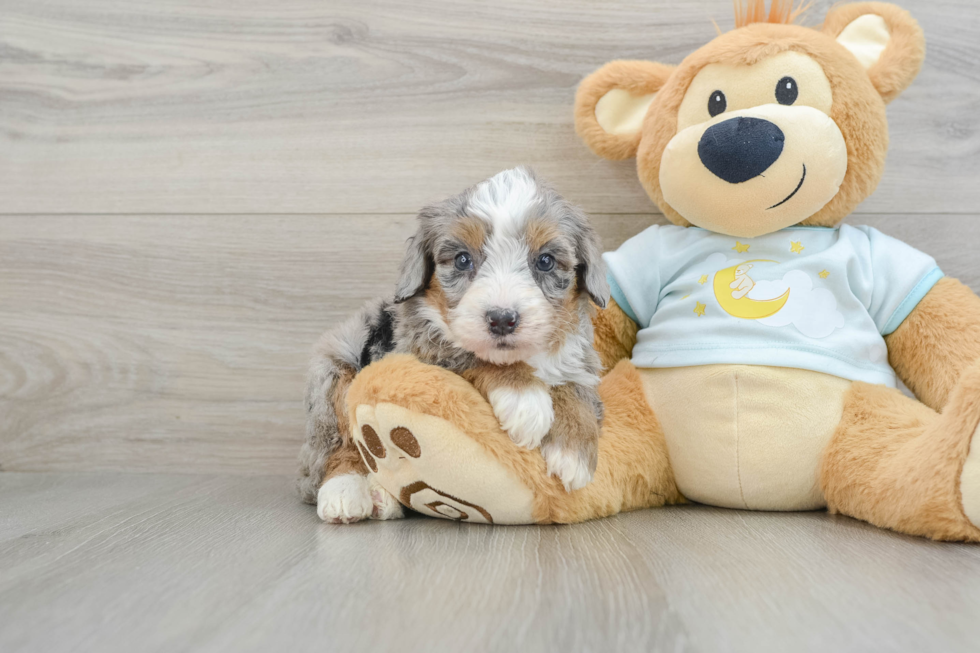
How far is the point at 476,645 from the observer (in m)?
0.81

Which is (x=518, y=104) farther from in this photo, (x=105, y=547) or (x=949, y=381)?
(x=105, y=547)

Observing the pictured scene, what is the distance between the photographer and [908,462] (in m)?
1.22

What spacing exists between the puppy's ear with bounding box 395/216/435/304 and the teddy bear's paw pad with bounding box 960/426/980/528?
98cm

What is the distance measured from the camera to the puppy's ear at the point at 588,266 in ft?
4.45

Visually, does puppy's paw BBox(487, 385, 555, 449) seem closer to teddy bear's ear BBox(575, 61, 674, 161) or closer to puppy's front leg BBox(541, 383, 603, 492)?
puppy's front leg BBox(541, 383, 603, 492)

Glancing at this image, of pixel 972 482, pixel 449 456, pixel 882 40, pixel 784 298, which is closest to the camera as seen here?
pixel 972 482

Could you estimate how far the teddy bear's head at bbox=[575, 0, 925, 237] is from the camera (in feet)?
4.63

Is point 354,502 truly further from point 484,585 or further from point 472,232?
point 472,232

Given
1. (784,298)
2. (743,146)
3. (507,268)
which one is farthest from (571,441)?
(743,146)

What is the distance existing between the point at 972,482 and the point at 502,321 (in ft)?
2.61

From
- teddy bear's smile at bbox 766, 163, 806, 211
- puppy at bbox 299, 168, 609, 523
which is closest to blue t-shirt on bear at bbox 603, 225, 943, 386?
teddy bear's smile at bbox 766, 163, 806, 211

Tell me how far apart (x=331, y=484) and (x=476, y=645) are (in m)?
0.71

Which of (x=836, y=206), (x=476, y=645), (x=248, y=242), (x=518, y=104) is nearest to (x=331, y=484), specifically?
(x=476, y=645)

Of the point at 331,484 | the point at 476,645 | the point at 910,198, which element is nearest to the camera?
the point at 476,645
